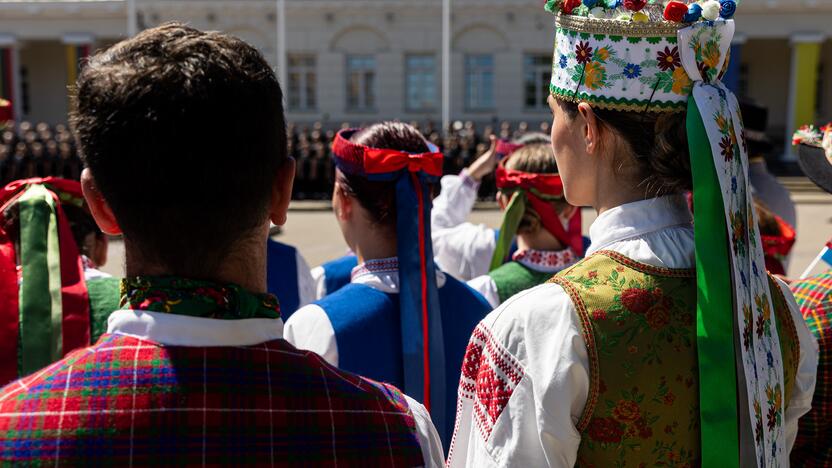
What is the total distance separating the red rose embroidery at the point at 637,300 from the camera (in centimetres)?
132

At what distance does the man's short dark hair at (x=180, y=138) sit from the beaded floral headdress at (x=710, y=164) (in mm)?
599

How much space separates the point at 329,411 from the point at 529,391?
340 mm

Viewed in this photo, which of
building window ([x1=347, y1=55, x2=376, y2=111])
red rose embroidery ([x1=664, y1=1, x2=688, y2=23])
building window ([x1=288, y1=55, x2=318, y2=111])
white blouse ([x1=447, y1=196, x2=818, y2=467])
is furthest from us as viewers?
building window ([x1=288, y1=55, x2=318, y2=111])

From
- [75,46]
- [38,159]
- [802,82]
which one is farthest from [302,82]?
[802,82]

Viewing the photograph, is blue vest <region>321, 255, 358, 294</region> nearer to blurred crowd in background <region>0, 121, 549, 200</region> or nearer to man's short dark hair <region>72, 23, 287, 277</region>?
man's short dark hair <region>72, 23, 287, 277</region>

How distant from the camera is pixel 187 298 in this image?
103 centimetres

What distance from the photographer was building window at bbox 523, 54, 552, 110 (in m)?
23.7

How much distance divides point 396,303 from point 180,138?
119 cm

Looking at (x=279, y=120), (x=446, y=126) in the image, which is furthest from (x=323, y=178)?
(x=279, y=120)

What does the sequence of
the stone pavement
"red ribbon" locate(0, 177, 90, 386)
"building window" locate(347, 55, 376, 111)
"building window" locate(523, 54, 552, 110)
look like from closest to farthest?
"red ribbon" locate(0, 177, 90, 386)
the stone pavement
"building window" locate(523, 54, 552, 110)
"building window" locate(347, 55, 376, 111)

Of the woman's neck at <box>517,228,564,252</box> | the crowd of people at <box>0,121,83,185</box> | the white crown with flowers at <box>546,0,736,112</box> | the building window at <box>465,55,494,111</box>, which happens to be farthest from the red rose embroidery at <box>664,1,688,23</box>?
the building window at <box>465,55,494,111</box>

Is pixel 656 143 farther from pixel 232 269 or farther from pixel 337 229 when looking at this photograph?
pixel 337 229

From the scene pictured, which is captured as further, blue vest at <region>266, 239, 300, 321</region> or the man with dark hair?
blue vest at <region>266, 239, 300, 321</region>

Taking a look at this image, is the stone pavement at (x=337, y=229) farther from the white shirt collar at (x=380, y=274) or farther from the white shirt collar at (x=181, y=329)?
the white shirt collar at (x=181, y=329)
